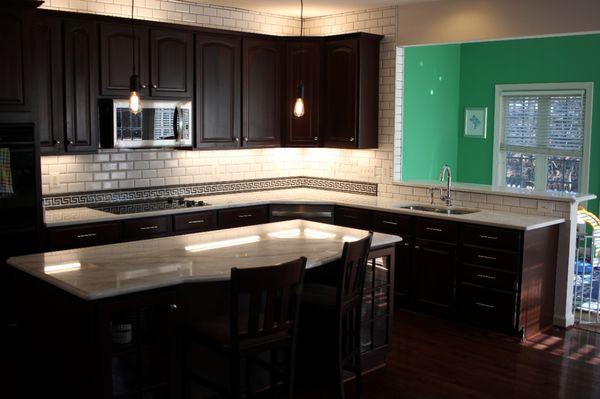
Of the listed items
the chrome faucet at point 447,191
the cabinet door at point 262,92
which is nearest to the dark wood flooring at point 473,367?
the chrome faucet at point 447,191

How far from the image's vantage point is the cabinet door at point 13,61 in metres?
4.73

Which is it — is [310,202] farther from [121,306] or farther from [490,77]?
[490,77]

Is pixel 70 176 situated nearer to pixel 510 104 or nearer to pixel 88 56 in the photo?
pixel 88 56

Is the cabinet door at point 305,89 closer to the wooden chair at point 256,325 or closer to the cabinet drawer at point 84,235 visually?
the cabinet drawer at point 84,235

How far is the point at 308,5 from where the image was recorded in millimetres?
6730

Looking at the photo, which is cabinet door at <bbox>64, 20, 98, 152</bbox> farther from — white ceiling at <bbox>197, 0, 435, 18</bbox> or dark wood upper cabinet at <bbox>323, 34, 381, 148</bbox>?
dark wood upper cabinet at <bbox>323, 34, 381, 148</bbox>

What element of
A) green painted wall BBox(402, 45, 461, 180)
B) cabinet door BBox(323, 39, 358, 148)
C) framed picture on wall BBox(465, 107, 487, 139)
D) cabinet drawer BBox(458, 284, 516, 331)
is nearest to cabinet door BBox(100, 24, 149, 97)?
cabinet door BBox(323, 39, 358, 148)

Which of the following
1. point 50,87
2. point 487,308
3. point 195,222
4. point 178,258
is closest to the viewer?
point 178,258

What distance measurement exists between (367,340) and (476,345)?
3.95ft

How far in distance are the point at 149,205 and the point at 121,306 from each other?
303 centimetres

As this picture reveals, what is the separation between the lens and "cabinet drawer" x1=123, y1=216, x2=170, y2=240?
553cm

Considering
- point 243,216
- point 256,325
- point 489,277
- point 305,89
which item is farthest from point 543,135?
point 256,325

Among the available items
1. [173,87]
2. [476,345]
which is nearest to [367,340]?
[476,345]

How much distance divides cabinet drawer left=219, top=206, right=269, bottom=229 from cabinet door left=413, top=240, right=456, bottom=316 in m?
1.54
